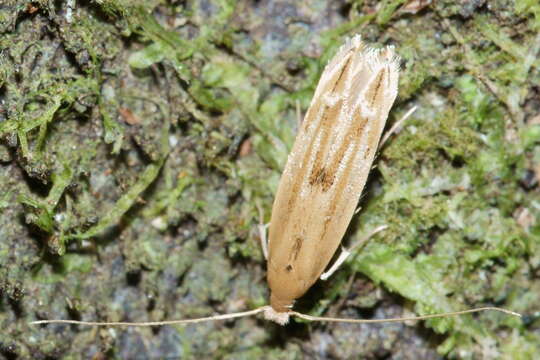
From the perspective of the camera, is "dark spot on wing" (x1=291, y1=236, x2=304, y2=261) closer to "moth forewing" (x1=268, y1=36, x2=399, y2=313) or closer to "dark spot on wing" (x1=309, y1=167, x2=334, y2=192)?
"moth forewing" (x1=268, y1=36, x2=399, y2=313)

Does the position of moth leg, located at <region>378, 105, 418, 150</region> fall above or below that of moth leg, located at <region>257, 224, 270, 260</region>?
above

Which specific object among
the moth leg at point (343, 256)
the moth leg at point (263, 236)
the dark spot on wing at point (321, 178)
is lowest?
the moth leg at point (343, 256)

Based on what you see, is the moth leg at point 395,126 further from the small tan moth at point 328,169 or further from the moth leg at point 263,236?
the moth leg at point 263,236

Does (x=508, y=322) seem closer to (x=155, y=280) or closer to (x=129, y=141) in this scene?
(x=155, y=280)

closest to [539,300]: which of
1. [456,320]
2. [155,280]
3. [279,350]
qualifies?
[456,320]

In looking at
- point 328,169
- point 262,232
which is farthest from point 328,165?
point 262,232

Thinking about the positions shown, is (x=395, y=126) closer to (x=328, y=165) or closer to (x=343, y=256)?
(x=328, y=165)

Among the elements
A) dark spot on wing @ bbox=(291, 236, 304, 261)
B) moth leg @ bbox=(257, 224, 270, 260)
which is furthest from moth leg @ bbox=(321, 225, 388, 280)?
moth leg @ bbox=(257, 224, 270, 260)

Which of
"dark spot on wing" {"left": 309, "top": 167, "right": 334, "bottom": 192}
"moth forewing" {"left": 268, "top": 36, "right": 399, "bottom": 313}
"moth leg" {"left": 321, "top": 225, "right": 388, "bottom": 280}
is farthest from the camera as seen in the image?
"moth leg" {"left": 321, "top": 225, "right": 388, "bottom": 280}

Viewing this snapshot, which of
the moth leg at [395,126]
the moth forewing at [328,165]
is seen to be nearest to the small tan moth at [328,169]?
the moth forewing at [328,165]
